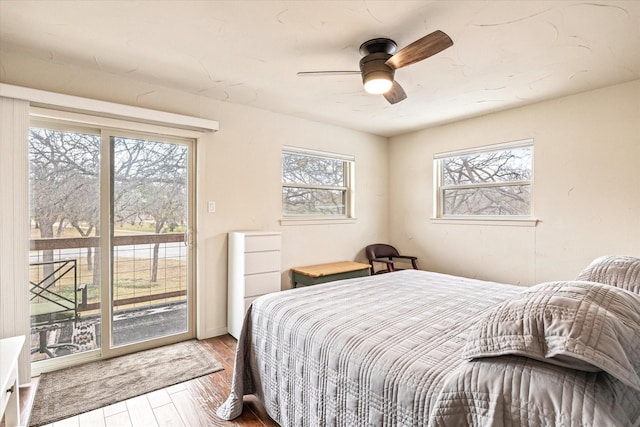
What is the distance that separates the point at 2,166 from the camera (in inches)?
85.2

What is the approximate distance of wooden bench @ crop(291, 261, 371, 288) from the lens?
11.2ft

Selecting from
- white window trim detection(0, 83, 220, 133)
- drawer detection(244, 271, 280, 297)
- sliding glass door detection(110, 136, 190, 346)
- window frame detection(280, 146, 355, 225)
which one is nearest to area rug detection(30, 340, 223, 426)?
sliding glass door detection(110, 136, 190, 346)

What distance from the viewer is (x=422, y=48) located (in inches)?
70.5

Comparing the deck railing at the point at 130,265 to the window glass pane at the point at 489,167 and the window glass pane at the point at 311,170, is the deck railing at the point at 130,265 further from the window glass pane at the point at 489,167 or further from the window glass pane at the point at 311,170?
the window glass pane at the point at 489,167

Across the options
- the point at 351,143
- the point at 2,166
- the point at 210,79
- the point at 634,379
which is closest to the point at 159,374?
the point at 2,166

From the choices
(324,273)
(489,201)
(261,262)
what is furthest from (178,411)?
(489,201)

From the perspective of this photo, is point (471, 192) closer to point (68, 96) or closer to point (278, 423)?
point (278, 423)

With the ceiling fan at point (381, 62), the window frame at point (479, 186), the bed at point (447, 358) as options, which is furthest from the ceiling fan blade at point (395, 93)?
the window frame at point (479, 186)

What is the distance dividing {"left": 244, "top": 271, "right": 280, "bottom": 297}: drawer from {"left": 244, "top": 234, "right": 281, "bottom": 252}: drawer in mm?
251

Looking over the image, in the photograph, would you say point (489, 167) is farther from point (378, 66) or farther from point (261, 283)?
point (261, 283)

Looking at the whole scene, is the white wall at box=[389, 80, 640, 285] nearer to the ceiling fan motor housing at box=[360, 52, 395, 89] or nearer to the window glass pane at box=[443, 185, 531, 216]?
the window glass pane at box=[443, 185, 531, 216]

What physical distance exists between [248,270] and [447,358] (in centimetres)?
212

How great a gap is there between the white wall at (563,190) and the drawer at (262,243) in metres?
2.24

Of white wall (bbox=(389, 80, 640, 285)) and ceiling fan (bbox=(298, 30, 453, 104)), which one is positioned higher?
ceiling fan (bbox=(298, 30, 453, 104))
